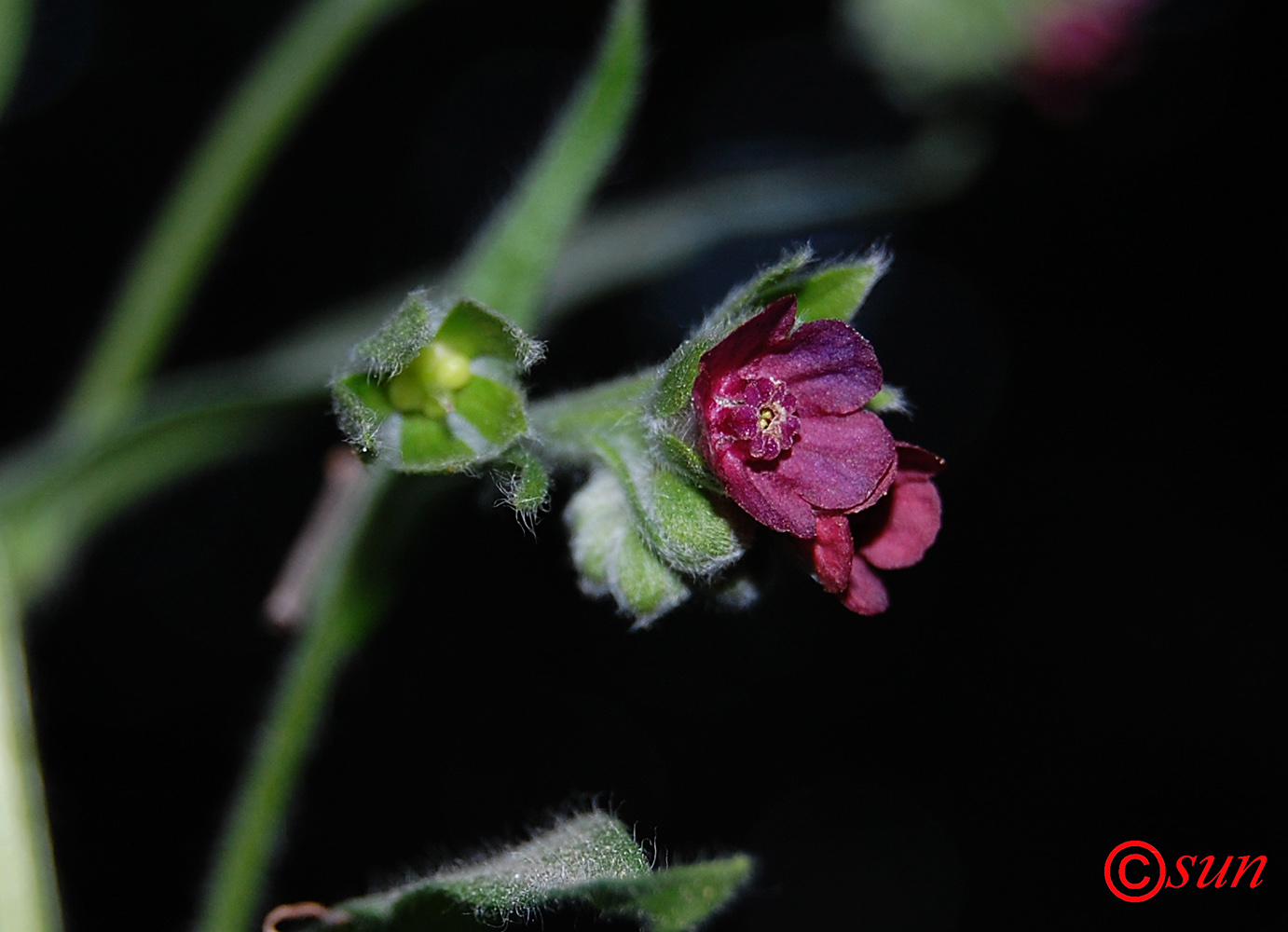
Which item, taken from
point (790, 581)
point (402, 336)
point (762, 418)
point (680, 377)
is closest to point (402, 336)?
point (402, 336)

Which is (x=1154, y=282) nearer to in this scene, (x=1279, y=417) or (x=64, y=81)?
(x=1279, y=417)

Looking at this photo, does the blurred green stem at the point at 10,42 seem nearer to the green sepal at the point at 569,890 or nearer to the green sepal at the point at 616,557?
the green sepal at the point at 616,557

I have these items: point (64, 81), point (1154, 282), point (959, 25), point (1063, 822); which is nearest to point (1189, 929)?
point (1063, 822)

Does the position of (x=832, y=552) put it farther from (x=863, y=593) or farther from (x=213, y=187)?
(x=213, y=187)

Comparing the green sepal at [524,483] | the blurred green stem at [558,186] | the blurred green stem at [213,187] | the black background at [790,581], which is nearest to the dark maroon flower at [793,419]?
the green sepal at [524,483]

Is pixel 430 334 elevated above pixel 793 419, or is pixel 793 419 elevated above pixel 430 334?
pixel 430 334

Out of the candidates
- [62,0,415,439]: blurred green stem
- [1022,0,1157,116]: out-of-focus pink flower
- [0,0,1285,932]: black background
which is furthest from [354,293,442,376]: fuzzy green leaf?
→ [0,0,1285,932]: black background
